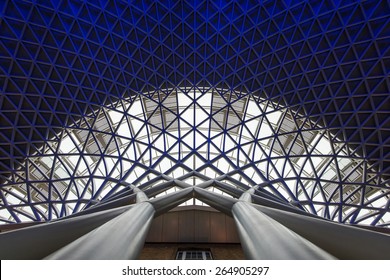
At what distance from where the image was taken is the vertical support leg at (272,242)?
17.1 feet

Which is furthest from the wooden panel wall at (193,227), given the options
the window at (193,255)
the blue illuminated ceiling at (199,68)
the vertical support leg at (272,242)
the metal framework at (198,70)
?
the vertical support leg at (272,242)

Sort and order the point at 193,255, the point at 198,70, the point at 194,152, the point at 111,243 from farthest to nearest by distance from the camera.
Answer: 1. the point at 194,152
2. the point at 198,70
3. the point at 193,255
4. the point at 111,243

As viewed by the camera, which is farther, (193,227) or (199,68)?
(199,68)

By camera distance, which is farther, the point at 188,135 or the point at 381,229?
the point at 188,135

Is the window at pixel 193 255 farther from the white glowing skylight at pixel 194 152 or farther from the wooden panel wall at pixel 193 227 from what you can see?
the white glowing skylight at pixel 194 152

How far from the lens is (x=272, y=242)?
595 cm

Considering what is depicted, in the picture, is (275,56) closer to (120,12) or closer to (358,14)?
(358,14)

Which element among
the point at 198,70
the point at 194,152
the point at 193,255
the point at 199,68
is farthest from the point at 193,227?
the point at 199,68

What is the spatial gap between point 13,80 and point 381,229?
119 feet

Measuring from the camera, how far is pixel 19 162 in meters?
28.2

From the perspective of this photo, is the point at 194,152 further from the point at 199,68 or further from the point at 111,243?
the point at 111,243

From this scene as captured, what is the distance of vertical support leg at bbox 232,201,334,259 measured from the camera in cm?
521
